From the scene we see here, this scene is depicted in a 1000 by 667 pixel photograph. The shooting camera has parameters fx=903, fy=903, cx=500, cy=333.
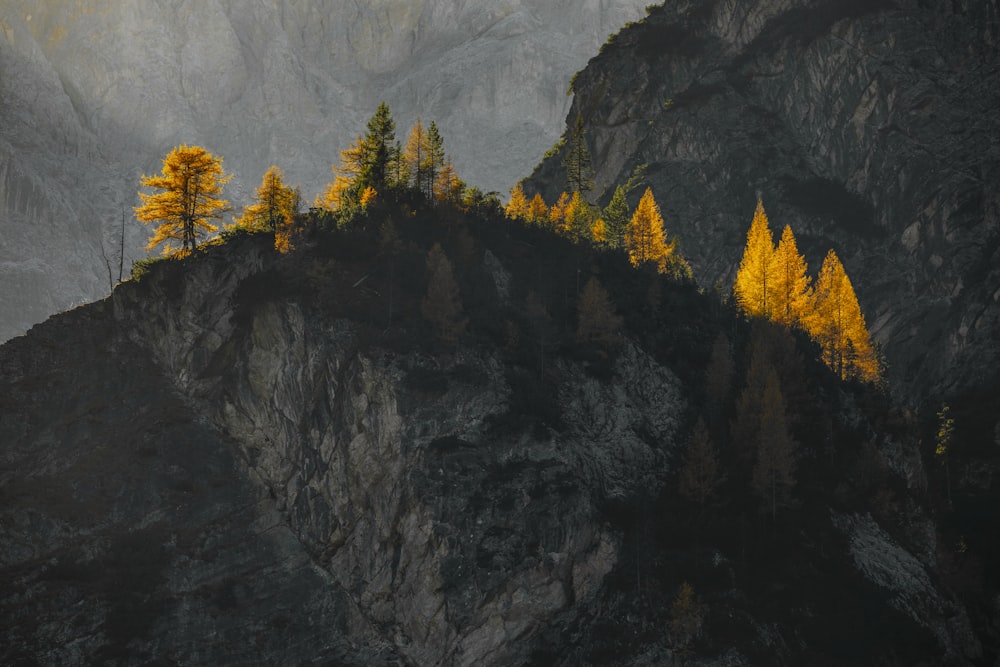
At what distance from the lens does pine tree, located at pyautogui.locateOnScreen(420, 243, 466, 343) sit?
69938 millimetres

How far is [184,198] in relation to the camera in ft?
246

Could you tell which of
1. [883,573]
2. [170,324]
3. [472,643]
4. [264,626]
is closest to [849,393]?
[883,573]

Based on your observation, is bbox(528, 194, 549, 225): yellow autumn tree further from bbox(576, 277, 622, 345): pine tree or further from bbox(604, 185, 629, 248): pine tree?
bbox(576, 277, 622, 345): pine tree

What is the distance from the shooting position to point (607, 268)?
84.4 m

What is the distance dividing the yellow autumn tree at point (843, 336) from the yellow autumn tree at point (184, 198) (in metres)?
55.6

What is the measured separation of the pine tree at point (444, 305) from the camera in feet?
229

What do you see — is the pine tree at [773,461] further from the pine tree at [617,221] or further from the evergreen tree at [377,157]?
the evergreen tree at [377,157]

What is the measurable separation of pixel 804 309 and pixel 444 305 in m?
37.0

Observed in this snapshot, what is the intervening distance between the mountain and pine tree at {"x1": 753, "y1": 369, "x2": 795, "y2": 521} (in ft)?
1.90

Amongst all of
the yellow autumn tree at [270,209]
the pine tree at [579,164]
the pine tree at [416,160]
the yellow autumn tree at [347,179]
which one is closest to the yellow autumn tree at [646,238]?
the pine tree at [579,164]

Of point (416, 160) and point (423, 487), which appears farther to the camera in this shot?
point (416, 160)

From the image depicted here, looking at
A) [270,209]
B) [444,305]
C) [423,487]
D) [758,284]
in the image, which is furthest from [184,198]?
[758,284]

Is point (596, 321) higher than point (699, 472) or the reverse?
higher

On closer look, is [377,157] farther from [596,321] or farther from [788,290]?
[788,290]
